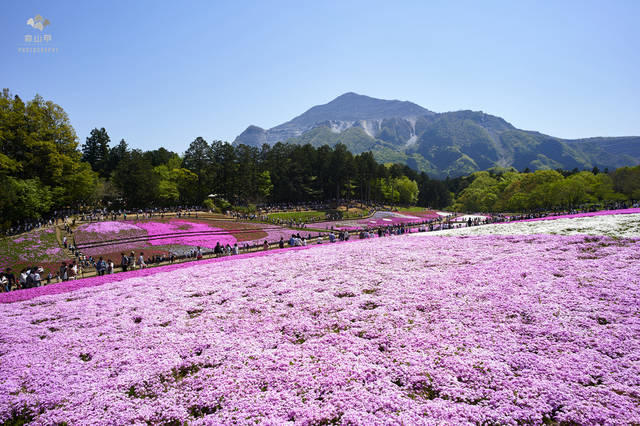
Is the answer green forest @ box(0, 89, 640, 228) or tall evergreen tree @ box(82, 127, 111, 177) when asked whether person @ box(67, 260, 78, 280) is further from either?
tall evergreen tree @ box(82, 127, 111, 177)

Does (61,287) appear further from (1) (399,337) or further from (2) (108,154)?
(2) (108,154)

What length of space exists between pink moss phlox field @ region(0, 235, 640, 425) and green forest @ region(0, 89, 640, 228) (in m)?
35.7

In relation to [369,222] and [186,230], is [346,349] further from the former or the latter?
[369,222]

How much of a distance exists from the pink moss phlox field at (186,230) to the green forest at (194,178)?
49.2ft

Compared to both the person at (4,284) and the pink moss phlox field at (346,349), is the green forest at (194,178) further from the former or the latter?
the pink moss phlox field at (346,349)

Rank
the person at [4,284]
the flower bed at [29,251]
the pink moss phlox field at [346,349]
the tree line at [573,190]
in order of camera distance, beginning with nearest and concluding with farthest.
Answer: the pink moss phlox field at [346,349]
the person at [4,284]
the flower bed at [29,251]
the tree line at [573,190]

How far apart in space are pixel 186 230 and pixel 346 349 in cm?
3973

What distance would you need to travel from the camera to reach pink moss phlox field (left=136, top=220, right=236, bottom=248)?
38.9 metres

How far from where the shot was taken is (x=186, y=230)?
4447 cm

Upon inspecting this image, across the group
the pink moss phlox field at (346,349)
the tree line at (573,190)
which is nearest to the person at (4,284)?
the pink moss phlox field at (346,349)

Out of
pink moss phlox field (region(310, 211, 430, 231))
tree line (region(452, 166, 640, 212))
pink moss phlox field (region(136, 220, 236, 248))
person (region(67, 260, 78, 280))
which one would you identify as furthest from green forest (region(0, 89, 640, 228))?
pink moss phlox field (region(310, 211, 430, 231))

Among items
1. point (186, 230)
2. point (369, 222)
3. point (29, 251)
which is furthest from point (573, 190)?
point (29, 251)

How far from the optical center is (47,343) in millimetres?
11727

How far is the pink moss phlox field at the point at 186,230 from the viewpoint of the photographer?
3895 cm
